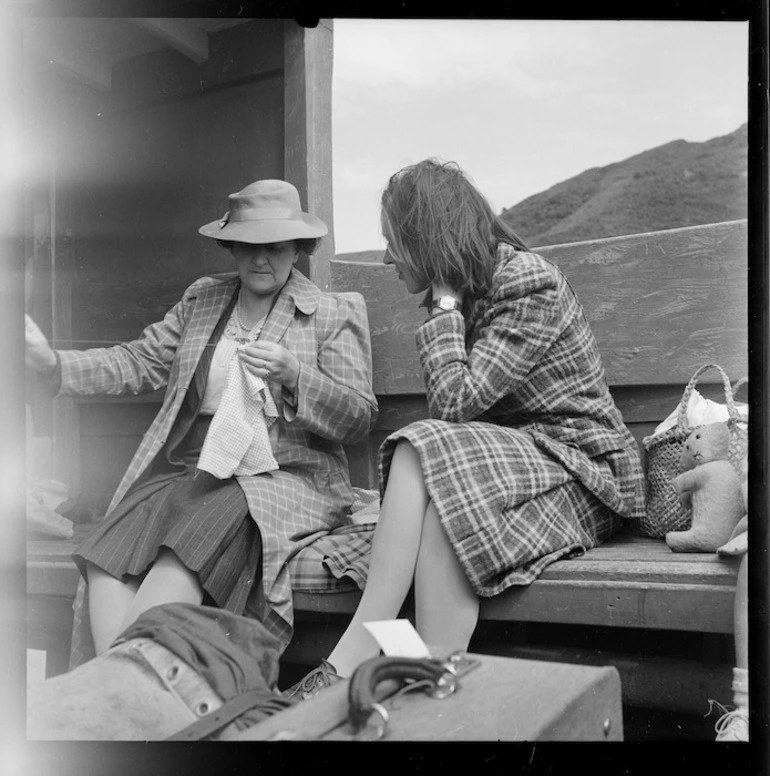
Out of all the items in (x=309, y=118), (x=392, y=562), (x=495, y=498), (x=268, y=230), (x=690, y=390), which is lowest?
(x=392, y=562)

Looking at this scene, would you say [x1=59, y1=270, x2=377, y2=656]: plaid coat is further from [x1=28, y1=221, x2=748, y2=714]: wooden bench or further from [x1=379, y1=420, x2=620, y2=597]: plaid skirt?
[x1=379, y1=420, x2=620, y2=597]: plaid skirt

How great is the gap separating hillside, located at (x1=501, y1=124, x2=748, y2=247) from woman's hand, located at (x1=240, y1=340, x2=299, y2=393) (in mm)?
621

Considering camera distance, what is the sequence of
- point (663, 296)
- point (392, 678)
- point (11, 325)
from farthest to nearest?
point (663, 296) < point (11, 325) < point (392, 678)

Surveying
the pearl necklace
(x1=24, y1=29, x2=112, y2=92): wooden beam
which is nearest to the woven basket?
the pearl necklace

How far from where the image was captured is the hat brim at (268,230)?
2.21 m

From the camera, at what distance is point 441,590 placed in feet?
6.73

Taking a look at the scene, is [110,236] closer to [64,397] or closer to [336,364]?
[64,397]

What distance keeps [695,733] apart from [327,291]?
133 cm

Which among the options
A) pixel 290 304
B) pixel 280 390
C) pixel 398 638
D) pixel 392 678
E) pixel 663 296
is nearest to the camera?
pixel 392 678

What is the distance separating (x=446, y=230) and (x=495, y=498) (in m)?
0.63

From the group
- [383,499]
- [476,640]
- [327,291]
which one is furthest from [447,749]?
[327,291]

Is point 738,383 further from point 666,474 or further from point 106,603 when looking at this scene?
point 106,603

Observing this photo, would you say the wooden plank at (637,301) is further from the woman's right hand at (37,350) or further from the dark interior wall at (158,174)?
the woman's right hand at (37,350)

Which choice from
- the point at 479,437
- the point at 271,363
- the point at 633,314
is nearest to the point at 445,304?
the point at 479,437
